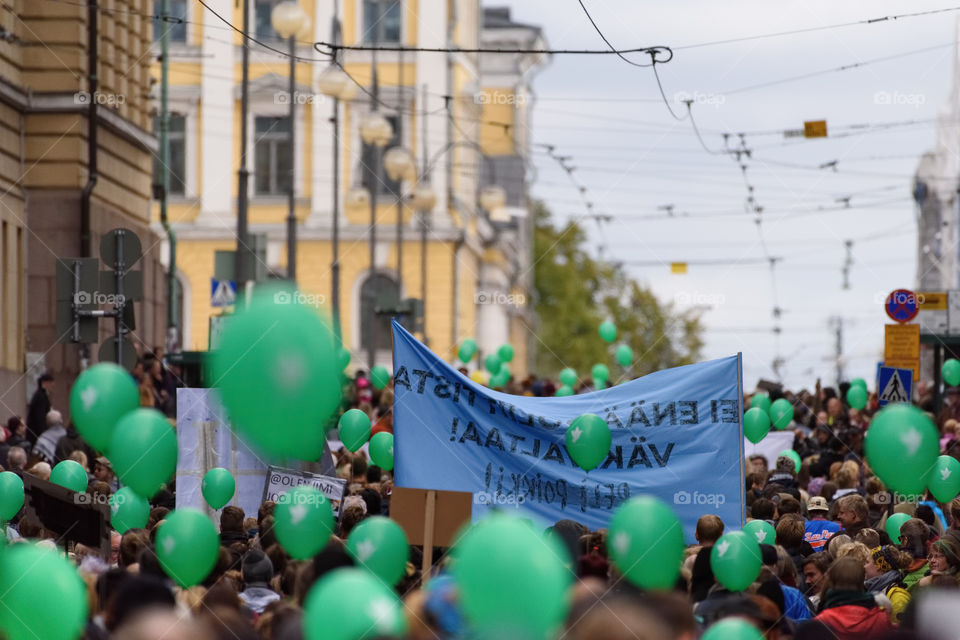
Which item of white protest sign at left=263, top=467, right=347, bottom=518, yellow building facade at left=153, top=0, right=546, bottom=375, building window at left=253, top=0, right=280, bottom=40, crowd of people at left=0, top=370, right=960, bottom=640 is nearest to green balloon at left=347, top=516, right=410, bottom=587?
crowd of people at left=0, top=370, right=960, bottom=640

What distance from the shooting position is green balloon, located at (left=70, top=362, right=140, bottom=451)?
1029 centimetres

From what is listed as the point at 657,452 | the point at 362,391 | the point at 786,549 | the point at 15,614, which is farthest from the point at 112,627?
the point at 362,391

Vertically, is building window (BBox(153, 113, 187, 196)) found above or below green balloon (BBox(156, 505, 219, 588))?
above

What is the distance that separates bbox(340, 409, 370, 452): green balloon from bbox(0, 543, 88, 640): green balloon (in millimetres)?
7670

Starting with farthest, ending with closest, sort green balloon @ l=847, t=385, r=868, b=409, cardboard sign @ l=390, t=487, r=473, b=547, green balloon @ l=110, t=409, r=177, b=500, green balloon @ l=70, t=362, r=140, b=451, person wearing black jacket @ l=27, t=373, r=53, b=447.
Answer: green balloon @ l=847, t=385, r=868, b=409, person wearing black jacket @ l=27, t=373, r=53, b=447, cardboard sign @ l=390, t=487, r=473, b=547, green balloon @ l=70, t=362, r=140, b=451, green balloon @ l=110, t=409, r=177, b=500

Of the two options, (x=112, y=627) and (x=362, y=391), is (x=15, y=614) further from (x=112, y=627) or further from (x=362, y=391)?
(x=362, y=391)

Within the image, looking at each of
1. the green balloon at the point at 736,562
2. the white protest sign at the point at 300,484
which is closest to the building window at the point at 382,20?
the white protest sign at the point at 300,484

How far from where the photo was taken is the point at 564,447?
1327 centimetres

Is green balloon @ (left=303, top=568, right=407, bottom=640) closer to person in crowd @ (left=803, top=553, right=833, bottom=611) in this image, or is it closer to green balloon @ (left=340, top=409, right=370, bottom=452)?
person in crowd @ (left=803, top=553, right=833, bottom=611)

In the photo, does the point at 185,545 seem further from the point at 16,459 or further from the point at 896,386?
the point at 896,386

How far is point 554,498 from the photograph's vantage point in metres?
13.1

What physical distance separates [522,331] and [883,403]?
5842 cm

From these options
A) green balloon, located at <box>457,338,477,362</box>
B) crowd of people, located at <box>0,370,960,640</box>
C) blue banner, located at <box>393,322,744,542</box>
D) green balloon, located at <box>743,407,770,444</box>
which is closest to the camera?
crowd of people, located at <box>0,370,960,640</box>

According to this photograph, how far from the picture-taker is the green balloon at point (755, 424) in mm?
17812
